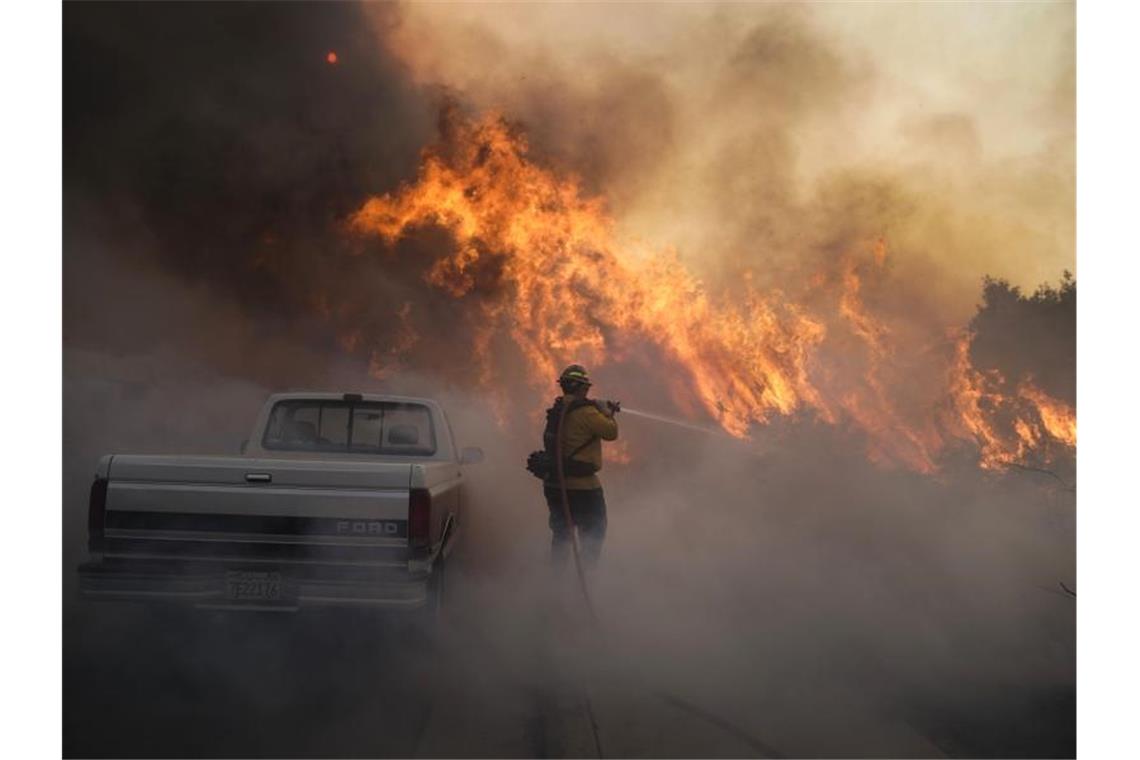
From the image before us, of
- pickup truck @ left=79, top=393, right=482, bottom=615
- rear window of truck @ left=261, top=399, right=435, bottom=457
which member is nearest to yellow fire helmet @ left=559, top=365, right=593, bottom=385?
rear window of truck @ left=261, top=399, right=435, bottom=457

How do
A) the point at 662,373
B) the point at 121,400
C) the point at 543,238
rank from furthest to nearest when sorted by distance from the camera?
1. the point at 662,373
2. the point at 543,238
3. the point at 121,400

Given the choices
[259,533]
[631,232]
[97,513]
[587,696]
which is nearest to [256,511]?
[259,533]

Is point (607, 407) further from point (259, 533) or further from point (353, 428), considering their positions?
point (259, 533)

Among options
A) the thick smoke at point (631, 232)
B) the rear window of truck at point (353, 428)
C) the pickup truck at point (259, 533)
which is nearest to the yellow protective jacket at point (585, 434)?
the thick smoke at point (631, 232)

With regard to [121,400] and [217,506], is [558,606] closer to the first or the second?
[217,506]

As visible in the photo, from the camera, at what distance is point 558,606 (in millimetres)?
8516

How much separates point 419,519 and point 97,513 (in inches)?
74.2

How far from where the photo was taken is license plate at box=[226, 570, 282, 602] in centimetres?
628


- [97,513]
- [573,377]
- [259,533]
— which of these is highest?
[573,377]

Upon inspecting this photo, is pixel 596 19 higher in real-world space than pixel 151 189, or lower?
higher

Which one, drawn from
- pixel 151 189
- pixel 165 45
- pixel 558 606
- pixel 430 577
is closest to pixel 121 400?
pixel 151 189

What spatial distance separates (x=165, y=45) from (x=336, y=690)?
10809 millimetres

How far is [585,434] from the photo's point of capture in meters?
8.70

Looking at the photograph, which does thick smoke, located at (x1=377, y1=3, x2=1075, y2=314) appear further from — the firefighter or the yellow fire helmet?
the firefighter
